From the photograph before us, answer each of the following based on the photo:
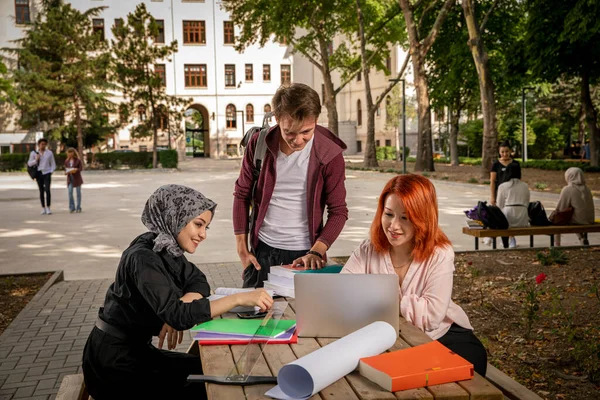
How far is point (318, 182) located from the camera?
4.07m

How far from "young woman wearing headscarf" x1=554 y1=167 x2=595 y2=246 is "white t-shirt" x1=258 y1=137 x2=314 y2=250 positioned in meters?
6.38

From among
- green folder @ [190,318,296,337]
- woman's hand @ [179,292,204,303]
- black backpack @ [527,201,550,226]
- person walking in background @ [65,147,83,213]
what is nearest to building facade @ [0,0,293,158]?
person walking in background @ [65,147,83,213]

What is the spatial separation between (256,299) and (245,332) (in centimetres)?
17

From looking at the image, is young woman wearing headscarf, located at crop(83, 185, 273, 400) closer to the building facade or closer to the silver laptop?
the silver laptop

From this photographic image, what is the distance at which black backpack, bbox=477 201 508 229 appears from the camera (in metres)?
9.33

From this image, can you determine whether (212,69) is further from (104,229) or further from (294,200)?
(294,200)

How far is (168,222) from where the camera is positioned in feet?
9.98

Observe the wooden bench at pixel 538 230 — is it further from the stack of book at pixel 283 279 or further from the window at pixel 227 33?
the window at pixel 227 33

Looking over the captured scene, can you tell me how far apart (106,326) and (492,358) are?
124 inches

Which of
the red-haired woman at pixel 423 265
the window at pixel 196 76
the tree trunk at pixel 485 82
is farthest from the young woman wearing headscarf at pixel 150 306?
the window at pixel 196 76

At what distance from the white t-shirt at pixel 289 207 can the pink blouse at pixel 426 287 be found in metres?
0.63

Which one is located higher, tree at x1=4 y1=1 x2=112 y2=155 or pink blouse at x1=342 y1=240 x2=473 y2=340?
tree at x1=4 y1=1 x2=112 y2=155

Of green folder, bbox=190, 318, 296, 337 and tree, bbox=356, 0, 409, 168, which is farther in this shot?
tree, bbox=356, 0, 409, 168

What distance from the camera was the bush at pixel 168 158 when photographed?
45844 millimetres
